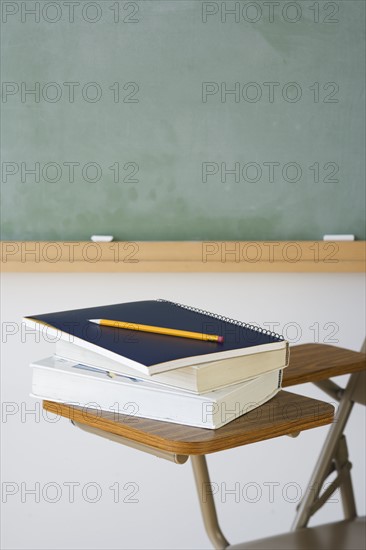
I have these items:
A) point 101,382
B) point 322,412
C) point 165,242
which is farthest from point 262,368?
point 165,242

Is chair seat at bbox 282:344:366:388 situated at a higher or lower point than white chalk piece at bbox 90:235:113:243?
lower

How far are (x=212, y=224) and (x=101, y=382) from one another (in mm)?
988

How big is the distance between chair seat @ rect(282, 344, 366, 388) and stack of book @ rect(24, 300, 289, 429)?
190mm

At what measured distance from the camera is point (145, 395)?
978mm

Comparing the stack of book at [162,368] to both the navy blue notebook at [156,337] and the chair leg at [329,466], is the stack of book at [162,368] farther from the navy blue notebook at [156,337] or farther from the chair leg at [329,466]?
the chair leg at [329,466]

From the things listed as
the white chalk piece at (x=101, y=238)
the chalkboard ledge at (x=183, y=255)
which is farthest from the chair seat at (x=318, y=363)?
the white chalk piece at (x=101, y=238)

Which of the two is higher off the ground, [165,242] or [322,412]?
[165,242]

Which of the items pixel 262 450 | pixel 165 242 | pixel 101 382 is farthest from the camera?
pixel 262 450

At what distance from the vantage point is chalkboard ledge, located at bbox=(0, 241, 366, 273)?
6.28 feet

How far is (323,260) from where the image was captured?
1.93 meters

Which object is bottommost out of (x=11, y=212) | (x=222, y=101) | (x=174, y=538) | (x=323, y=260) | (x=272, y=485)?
(x=174, y=538)

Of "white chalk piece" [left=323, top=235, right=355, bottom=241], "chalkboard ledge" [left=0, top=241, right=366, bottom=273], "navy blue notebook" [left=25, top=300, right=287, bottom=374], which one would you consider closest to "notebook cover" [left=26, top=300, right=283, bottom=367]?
"navy blue notebook" [left=25, top=300, right=287, bottom=374]

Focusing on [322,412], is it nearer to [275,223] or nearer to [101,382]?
[101,382]

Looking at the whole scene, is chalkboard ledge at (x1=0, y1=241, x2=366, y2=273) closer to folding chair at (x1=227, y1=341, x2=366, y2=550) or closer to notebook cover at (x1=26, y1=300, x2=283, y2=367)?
folding chair at (x1=227, y1=341, x2=366, y2=550)
